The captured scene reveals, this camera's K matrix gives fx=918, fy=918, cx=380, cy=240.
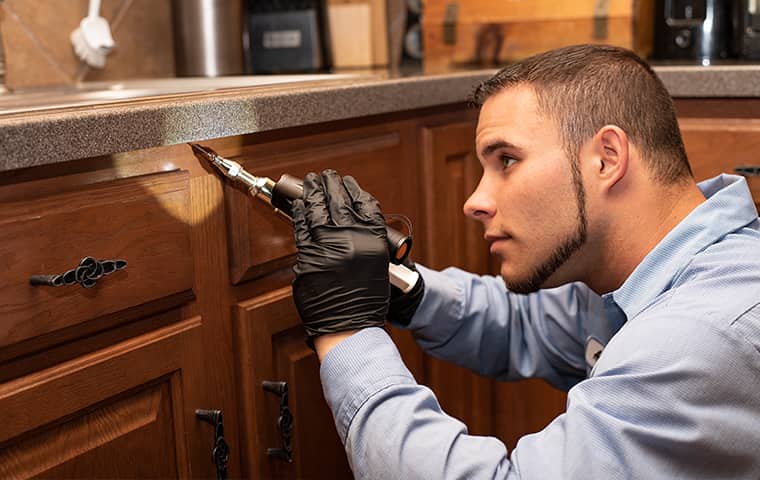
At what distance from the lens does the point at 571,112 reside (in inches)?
37.8

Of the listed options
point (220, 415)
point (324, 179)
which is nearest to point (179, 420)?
point (220, 415)

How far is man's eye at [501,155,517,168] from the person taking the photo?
990 mm

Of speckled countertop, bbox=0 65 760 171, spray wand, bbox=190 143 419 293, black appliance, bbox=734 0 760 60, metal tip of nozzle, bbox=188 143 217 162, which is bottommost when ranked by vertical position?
spray wand, bbox=190 143 419 293

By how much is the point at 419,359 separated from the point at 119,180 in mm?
633

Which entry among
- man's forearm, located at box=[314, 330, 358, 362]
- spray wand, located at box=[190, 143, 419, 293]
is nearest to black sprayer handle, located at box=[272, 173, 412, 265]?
spray wand, located at box=[190, 143, 419, 293]

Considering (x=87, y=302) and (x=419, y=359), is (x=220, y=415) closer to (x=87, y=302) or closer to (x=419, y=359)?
(x=87, y=302)

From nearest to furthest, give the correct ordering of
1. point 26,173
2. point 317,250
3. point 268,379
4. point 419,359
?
point 26,173 → point 317,250 → point 268,379 → point 419,359

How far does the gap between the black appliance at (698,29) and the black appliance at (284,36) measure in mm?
668

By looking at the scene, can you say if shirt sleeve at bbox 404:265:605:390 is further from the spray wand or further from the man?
the spray wand

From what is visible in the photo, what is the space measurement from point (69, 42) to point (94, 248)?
867mm

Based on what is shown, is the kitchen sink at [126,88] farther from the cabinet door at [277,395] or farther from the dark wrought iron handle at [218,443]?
the dark wrought iron handle at [218,443]

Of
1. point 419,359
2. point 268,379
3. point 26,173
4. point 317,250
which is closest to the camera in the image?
point 26,173

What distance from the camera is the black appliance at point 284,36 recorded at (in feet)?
5.93

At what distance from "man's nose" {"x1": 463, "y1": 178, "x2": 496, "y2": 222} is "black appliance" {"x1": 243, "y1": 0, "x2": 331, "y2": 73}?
865 mm
